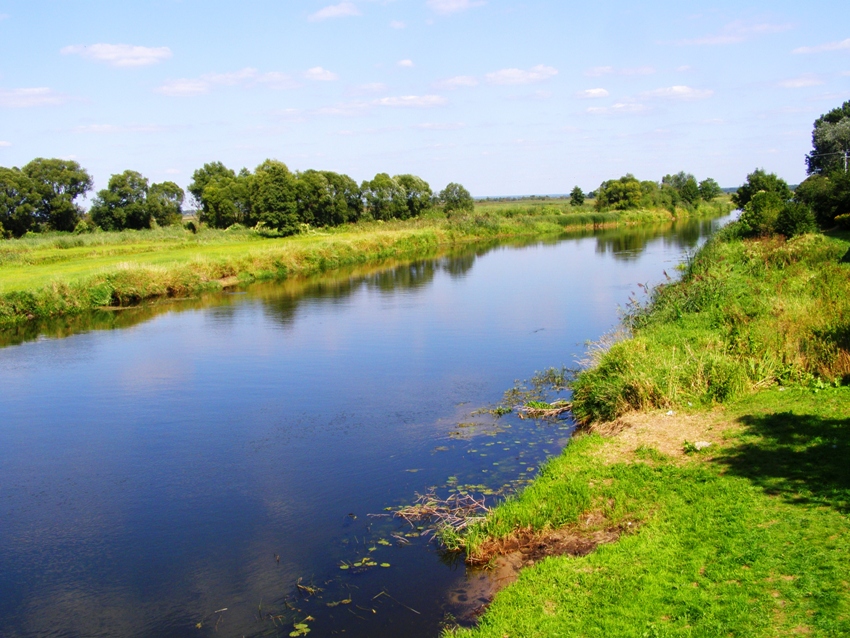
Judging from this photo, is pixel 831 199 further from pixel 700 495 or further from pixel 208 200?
pixel 208 200

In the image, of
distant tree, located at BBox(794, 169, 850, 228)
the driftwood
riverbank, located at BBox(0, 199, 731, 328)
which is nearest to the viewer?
the driftwood

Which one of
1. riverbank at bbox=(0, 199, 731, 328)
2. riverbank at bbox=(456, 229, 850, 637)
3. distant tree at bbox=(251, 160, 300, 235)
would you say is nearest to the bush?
riverbank at bbox=(456, 229, 850, 637)

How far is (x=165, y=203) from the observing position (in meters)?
66.4

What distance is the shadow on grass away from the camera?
688cm

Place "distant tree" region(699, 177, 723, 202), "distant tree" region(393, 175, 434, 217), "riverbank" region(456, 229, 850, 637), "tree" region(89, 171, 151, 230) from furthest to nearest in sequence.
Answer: "distant tree" region(699, 177, 723, 202), "distant tree" region(393, 175, 434, 217), "tree" region(89, 171, 151, 230), "riverbank" region(456, 229, 850, 637)

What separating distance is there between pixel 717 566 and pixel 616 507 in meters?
1.80

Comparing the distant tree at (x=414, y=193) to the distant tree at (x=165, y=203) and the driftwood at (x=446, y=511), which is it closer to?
the distant tree at (x=165, y=203)

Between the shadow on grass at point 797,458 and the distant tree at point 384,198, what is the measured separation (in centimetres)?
6128

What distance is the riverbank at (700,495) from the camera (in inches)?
214

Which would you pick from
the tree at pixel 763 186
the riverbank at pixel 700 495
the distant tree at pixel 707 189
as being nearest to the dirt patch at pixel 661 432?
the riverbank at pixel 700 495

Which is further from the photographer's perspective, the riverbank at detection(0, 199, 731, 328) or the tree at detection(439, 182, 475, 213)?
the tree at detection(439, 182, 475, 213)

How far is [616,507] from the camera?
767 centimetres

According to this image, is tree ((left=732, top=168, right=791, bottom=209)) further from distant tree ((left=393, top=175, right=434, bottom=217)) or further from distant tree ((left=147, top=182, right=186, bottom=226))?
distant tree ((left=147, top=182, right=186, bottom=226))

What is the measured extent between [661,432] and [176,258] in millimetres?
33507
